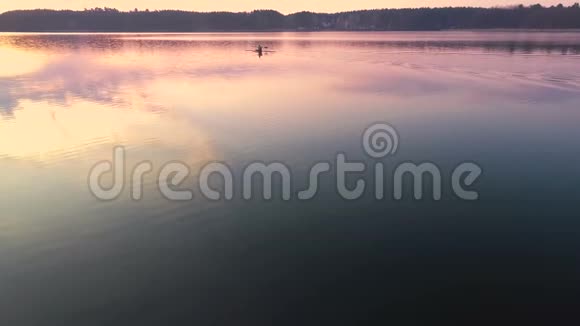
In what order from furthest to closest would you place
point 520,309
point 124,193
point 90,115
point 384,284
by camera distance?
point 90,115 < point 124,193 < point 384,284 < point 520,309

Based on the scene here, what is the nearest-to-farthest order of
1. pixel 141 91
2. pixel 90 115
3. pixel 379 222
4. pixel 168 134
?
1. pixel 379 222
2. pixel 168 134
3. pixel 90 115
4. pixel 141 91

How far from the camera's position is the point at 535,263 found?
11.7m

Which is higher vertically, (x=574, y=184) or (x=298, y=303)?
(x=574, y=184)

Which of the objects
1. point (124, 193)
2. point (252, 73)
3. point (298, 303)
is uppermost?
point (252, 73)

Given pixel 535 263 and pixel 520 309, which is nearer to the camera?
pixel 520 309

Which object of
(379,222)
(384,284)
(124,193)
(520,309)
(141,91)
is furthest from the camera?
(141,91)

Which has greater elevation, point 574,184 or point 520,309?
point 574,184

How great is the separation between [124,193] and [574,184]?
18310mm

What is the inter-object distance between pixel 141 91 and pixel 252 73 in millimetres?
17799

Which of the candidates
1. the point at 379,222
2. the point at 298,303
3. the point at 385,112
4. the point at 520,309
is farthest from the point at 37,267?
the point at 385,112

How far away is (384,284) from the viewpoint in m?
10.9

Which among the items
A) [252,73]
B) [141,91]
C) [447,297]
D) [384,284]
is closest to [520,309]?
[447,297]

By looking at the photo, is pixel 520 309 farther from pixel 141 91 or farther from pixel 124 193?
pixel 141 91

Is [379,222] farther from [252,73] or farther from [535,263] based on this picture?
[252,73]
